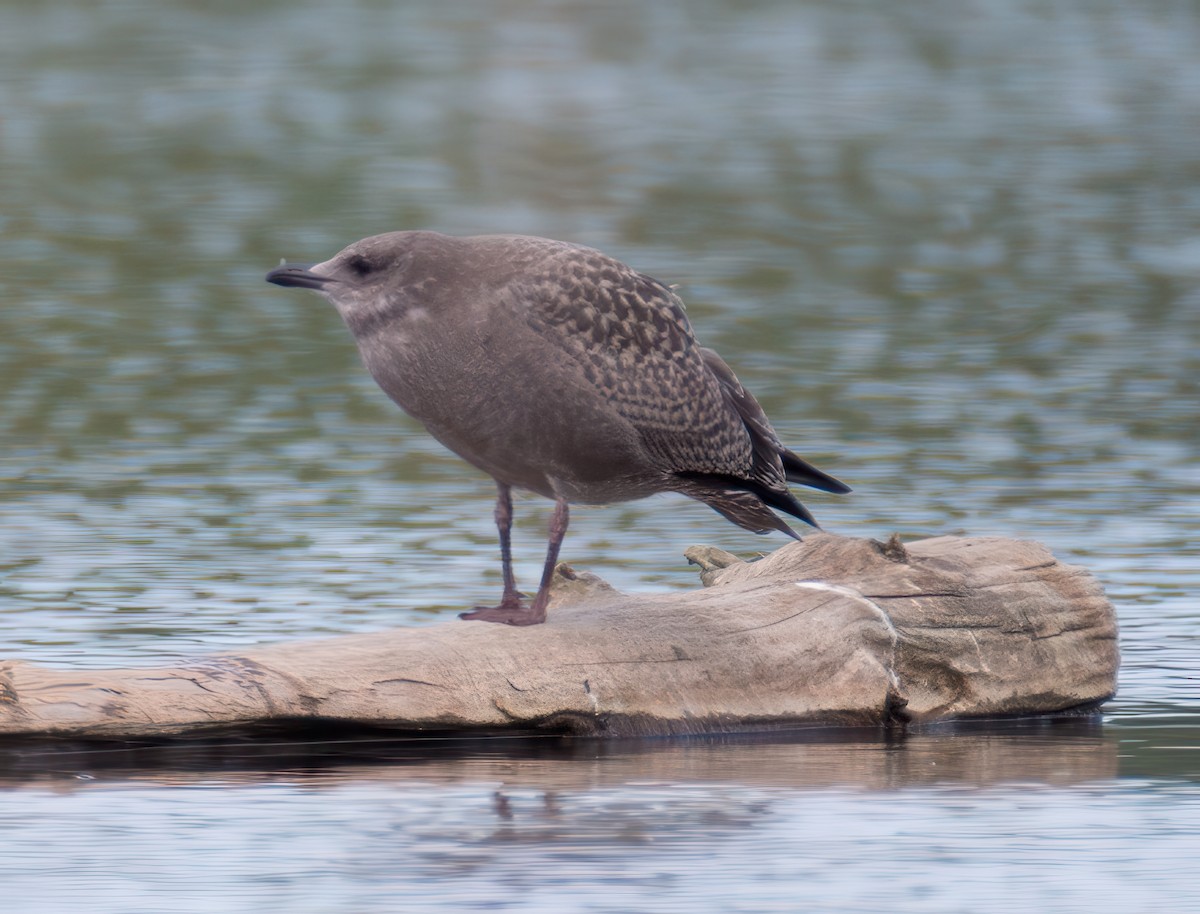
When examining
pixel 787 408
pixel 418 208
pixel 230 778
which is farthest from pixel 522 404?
pixel 418 208

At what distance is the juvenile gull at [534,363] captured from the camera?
8.48 m

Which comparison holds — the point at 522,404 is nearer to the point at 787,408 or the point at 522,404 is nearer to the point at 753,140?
the point at 787,408

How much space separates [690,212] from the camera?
23.9 meters

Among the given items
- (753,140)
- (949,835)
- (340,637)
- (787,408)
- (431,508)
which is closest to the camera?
(949,835)

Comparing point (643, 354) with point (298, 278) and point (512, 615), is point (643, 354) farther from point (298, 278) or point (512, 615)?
point (298, 278)

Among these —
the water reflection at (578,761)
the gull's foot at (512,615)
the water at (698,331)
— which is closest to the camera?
the water at (698,331)

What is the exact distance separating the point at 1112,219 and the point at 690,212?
3.81m

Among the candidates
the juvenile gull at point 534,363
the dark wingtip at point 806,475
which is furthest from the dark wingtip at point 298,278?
the dark wingtip at point 806,475

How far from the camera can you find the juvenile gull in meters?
8.48

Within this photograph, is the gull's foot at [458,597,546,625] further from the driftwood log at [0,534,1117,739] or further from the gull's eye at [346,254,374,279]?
the gull's eye at [346,254,374,279]

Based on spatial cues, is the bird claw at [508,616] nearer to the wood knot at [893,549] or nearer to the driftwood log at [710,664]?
the driftwood log at [710,664]

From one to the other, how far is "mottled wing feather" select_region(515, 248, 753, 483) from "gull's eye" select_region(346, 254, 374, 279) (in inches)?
19.5

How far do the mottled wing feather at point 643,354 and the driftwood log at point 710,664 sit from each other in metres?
0.51

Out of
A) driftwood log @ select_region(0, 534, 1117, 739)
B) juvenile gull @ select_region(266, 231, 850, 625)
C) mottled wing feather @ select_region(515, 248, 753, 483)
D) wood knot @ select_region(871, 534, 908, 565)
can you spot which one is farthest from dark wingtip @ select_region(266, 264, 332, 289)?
wood knot @ select_region(871, 534, 908, 565)
